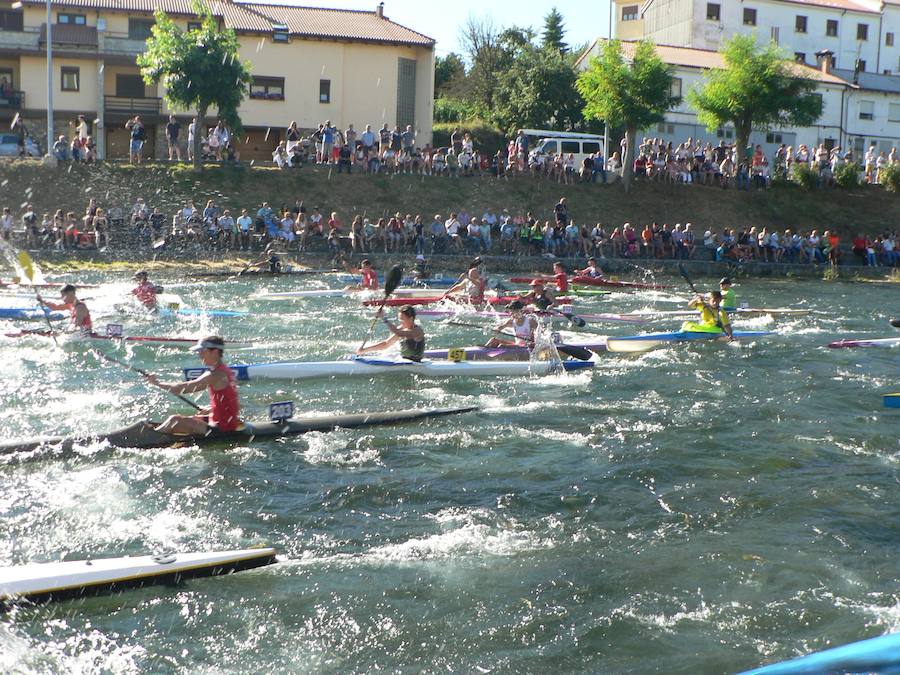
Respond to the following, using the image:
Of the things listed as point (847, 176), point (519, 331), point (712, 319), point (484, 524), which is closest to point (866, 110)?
point (847, 176)

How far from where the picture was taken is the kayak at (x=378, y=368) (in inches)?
598

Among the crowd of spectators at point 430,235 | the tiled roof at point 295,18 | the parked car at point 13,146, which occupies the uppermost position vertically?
the tiled roof at point 295,18

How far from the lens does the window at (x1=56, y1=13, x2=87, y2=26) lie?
139ft

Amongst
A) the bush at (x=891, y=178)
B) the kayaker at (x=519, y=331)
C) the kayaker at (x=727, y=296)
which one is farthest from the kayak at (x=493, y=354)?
the bush at (x=891, y=178)

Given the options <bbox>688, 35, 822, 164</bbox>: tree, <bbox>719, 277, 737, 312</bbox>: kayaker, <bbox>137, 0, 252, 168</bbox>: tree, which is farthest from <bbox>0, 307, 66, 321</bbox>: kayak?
<bbox>688, 35, 822, 164</bbox>: tree

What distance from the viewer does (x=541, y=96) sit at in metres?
49.5

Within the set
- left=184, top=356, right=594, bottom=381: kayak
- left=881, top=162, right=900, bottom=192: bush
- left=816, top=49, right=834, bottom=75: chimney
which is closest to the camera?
left=184, top=356, right=594, bottom=381: kayak

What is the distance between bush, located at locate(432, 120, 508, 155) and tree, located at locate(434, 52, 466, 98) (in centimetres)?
1348

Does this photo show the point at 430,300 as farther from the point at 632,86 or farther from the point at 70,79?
the point at 70,79

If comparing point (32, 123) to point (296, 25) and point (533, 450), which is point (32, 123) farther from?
point (533, 450)

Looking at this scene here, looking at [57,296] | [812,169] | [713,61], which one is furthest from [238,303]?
[713,61]

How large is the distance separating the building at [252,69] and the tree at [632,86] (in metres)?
10.6

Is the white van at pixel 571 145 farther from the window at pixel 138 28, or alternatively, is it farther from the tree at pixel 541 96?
the window at pixel 138 28

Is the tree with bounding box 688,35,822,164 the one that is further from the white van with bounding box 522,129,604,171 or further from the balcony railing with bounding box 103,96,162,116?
the balcony railing with bounding box 103,96,162,116
